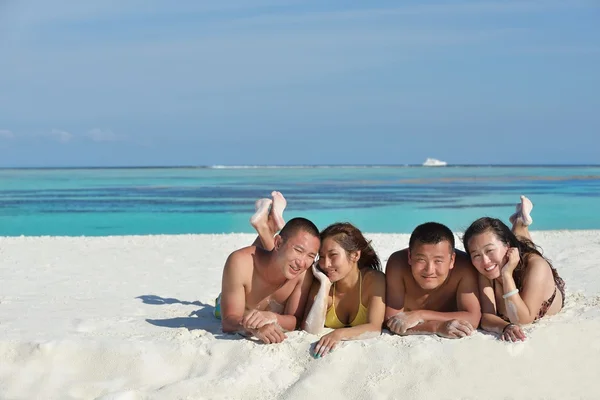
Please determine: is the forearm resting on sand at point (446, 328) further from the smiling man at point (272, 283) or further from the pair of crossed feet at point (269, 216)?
the pair of crossed feet at point (269, 216)

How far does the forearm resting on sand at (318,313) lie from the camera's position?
5.12 m

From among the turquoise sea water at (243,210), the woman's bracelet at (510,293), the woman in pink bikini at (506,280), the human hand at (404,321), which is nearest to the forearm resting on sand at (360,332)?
the human hand at (404,321)

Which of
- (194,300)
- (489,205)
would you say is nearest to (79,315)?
(194,300)

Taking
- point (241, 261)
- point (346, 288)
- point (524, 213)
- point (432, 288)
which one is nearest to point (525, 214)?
point (524, 213)

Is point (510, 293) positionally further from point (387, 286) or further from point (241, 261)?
point (241, 261)

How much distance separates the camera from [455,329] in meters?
4.99

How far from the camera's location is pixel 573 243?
11.1 meters

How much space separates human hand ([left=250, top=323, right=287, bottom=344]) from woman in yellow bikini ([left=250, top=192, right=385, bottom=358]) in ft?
0.87

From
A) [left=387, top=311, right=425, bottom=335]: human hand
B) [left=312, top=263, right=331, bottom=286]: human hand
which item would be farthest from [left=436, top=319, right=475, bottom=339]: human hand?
[left=312, top=263, right=331, bottom=286]: human hand

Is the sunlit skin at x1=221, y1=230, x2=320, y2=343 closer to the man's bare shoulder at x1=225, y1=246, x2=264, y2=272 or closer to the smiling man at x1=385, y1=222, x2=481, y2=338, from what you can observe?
the man's bare shoulder at x1=225, y1=246, x2=264, y2=272

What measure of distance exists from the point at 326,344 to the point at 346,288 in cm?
66

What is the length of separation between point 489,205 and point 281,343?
66.1 feet

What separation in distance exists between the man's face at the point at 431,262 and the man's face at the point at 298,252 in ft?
2.17

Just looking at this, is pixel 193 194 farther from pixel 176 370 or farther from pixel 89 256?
pixel 176 370
